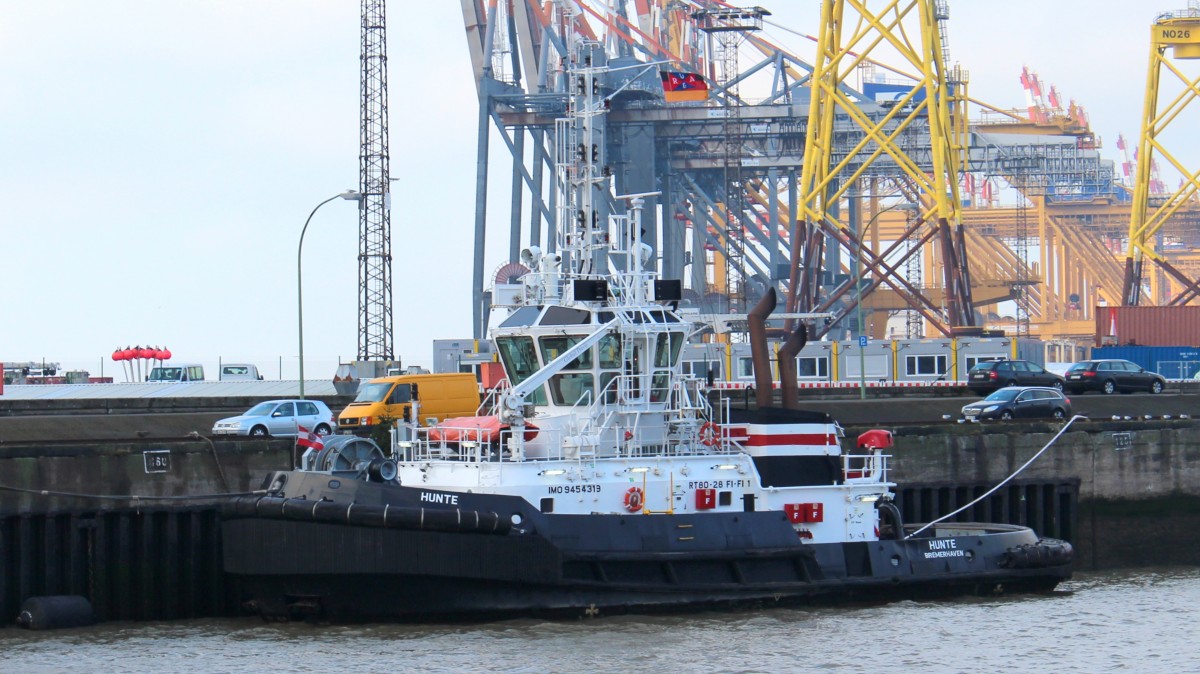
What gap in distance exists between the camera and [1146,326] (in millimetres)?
62031

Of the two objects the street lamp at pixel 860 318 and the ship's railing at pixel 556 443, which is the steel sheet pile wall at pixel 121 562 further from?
the street lamp at pixel 860 318

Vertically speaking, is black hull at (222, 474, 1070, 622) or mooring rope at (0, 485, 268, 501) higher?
mooring rope at (0, 485, 268, 501)

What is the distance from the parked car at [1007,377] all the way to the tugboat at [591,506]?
67.3ft

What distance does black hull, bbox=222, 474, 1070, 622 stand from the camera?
63.0 ft

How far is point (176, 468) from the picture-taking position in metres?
22.8

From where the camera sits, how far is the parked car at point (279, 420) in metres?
30.0

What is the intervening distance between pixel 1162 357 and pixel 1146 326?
4.45 metres

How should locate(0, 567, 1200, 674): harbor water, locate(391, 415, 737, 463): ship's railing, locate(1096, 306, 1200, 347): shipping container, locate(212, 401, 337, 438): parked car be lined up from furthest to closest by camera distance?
locate(1096, 306, 1200, 347): shipping container < locate(212, 401, 337, 438): parked car < locate(391, 415, 737, 463): ship's railing < locate(0, 567, 1200, 674): harbor water

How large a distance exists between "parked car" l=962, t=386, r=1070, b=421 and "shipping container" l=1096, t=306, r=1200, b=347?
26842 millimetres

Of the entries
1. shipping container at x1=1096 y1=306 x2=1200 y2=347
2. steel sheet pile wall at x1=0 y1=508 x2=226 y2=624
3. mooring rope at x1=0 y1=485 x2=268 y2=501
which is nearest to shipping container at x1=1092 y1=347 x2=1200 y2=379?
shipping container at x1=1096 y1=306 x2=1200 y2=347

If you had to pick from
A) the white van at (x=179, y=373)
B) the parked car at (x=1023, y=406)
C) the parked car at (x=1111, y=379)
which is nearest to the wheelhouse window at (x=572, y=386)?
the parked car at (x=1023, y=406)

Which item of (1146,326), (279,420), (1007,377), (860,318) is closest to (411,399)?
(279,420)

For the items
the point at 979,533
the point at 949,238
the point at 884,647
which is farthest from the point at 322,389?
the point at 884,647

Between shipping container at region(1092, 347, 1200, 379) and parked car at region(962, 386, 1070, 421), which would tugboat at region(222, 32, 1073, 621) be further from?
shipping container at region(1092, 347, 1200, 379)
